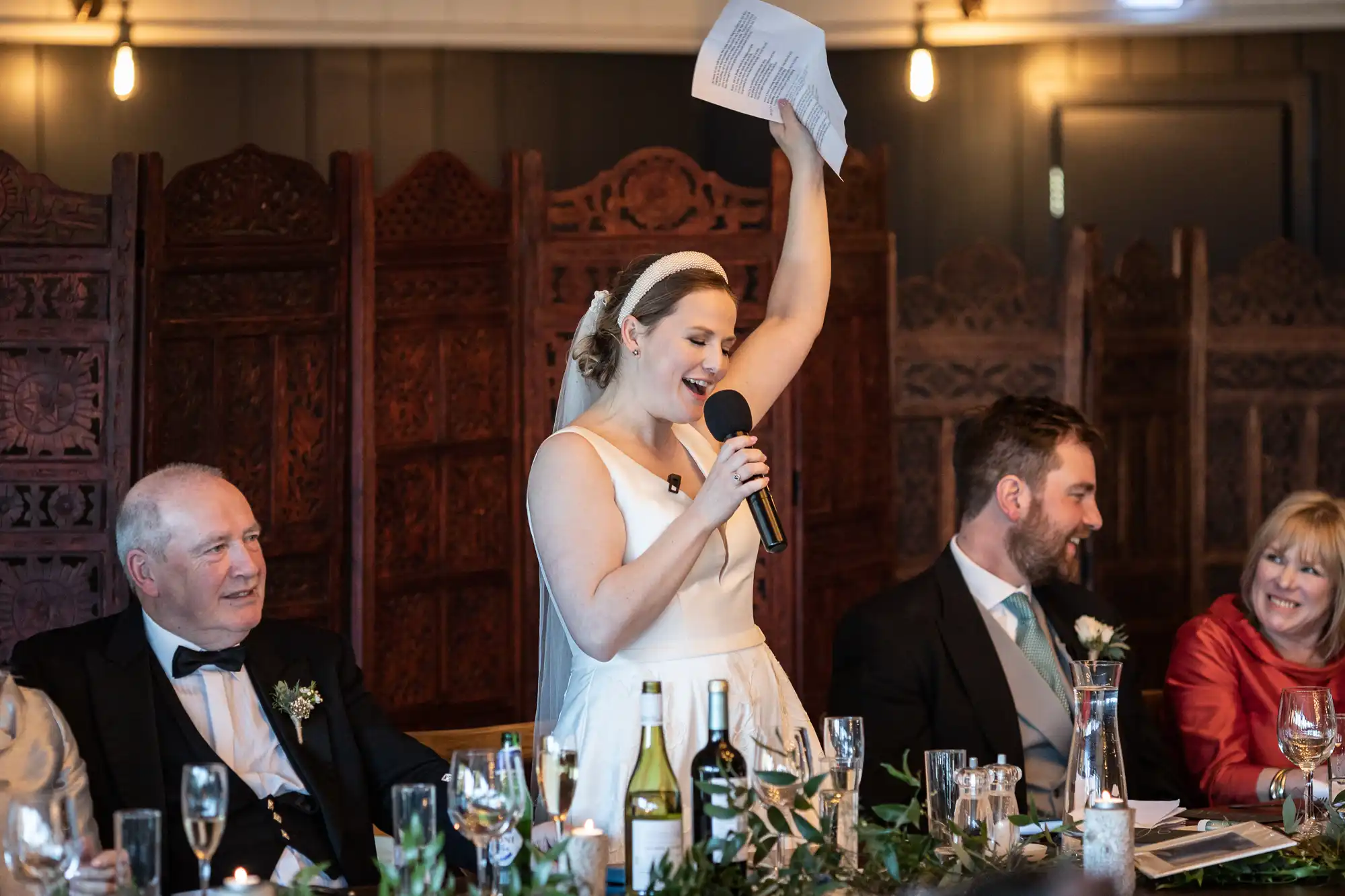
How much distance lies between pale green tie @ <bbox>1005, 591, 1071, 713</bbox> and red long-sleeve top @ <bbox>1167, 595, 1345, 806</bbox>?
0.40 metres

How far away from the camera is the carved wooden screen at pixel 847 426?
18.0ft

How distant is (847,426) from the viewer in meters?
5.64

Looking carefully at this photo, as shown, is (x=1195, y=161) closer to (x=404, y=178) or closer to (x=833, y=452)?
(x=833, y=452)

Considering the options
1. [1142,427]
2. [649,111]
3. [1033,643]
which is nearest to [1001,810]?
[1033,643]

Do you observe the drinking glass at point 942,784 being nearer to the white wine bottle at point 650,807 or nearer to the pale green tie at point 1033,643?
the white wine bottle at point 650,807

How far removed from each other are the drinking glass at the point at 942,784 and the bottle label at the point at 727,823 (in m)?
0.37

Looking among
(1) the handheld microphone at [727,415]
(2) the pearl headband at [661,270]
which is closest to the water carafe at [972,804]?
(1) the handheld microphone at [727,415]

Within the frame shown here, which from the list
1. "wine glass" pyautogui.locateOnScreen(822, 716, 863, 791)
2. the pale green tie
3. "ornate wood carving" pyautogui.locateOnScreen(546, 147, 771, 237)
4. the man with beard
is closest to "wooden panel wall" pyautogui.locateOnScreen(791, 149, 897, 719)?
"ornate wood carving" pyautogui.locateOnScreen(546, 147, 771, 237)

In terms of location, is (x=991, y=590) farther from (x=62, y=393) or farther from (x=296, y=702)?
(x=62, y=393)

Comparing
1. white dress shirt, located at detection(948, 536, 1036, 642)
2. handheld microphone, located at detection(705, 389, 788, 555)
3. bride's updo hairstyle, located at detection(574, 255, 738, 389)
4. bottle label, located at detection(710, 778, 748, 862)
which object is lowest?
bottle label, located at detection(710, 778, 748, 862)

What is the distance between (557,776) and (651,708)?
0.16 meters

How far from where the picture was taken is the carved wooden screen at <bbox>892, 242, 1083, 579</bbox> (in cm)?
600

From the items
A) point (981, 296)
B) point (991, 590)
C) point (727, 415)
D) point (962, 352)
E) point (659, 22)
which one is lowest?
point (991, 590)

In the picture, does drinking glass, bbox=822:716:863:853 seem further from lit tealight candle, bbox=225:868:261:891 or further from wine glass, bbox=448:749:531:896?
lit tealight candle, bbox=225:868:261:891
